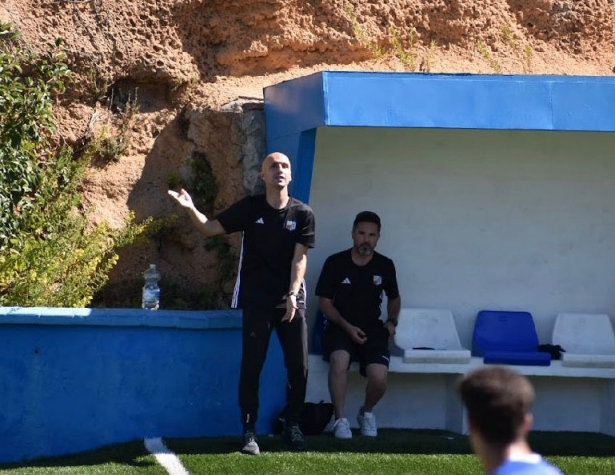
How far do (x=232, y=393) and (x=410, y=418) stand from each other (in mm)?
1601

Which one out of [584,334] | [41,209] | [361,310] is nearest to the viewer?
[361,310]

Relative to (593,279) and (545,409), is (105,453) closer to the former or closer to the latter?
(545,409)

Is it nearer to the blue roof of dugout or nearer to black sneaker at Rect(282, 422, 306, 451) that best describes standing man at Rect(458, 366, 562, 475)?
black sneaker at Rect(282, 422, 306, 451)

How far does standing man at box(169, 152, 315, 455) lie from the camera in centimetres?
698

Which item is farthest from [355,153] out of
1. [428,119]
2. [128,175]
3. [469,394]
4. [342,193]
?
[469,394]

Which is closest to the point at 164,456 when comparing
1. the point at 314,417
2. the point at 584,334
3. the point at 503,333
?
the point at 314,417

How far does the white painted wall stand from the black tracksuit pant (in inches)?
70.9

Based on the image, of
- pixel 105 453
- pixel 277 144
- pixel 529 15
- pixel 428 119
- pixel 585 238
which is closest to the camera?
pixel 105 453

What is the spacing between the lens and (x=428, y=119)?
7.50 meters

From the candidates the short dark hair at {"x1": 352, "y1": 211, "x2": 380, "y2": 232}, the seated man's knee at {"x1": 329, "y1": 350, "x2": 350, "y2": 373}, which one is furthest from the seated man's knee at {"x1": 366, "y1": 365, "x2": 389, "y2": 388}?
the short dark hair at {"x1": 352, "y1": 211, "x2": 380, "y2": 232}

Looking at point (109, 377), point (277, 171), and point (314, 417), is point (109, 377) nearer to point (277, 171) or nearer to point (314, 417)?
point (314, 417)

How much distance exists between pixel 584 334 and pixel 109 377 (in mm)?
3716

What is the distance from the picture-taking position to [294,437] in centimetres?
706

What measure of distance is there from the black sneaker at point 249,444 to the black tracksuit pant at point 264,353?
0.05m
